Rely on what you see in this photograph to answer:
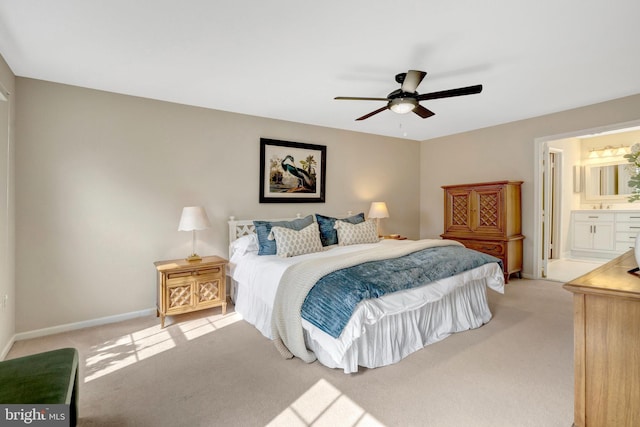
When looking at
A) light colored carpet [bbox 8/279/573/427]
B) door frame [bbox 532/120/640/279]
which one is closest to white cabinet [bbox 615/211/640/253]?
door frame [bbox 532/120/640/279]

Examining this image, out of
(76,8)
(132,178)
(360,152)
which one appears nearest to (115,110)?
(132,178)

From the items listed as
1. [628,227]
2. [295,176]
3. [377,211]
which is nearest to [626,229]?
[628,227]

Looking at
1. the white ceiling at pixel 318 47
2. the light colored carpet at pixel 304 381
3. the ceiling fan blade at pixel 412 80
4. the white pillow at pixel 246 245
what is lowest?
the light colored carpet at pixel 304 381

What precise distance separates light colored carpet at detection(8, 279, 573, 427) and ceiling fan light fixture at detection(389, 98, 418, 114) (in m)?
2.18

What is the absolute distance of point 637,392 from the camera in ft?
4.72

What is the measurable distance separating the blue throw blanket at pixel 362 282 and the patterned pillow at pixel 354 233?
3.77 feet

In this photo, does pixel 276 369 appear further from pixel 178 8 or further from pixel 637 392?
pixel 178 8

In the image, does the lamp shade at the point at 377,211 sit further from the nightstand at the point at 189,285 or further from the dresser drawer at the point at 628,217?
the dresser drawer at the point at 628,217

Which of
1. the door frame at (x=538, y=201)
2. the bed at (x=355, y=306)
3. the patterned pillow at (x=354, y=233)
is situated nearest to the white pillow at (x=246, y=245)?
the bed at (x=355, y=306)

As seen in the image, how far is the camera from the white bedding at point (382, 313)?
2.31 metres

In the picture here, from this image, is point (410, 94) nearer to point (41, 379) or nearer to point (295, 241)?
point (295, 241)

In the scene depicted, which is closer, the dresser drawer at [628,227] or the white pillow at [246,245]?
the white pillow at [246,245]

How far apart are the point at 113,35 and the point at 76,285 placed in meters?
2.49

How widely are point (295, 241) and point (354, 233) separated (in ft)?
3.12
